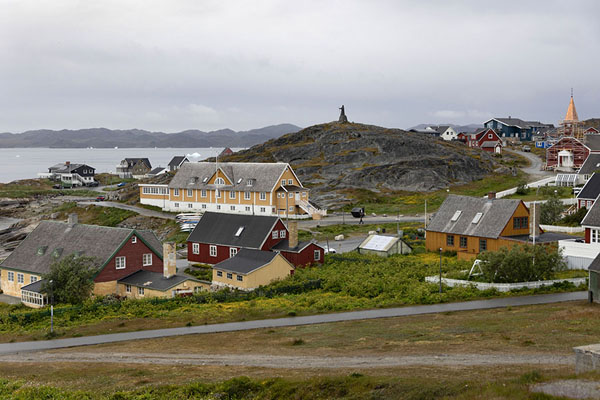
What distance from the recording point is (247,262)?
49719 mm

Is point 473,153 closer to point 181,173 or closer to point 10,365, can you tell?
point 181,173

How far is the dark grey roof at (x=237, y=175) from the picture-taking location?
3457 inches

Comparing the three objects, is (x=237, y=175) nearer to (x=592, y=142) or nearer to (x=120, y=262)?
(x=120, y=262)

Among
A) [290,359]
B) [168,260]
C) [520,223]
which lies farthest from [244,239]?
[290,359]

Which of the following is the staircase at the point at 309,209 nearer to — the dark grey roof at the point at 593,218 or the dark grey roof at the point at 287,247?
the dark grey roof at the point at 287,247

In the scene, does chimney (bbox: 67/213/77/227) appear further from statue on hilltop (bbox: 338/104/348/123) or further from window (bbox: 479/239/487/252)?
statue on hilltop (bbox: 338/104/348/123)

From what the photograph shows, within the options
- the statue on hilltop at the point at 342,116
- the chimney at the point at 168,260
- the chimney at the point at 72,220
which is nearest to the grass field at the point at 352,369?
the chimney at the point at 168,260

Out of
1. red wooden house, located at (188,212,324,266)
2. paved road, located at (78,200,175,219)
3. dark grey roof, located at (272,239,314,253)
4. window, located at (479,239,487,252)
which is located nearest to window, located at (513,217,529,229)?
window, located at (479,239,487,252)

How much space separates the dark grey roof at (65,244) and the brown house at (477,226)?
27.0m

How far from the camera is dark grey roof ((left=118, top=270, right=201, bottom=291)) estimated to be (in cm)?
4510

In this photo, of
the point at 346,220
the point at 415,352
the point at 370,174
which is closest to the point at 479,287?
the point at 415,352

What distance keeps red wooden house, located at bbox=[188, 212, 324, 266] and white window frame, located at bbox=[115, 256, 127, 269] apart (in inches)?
445

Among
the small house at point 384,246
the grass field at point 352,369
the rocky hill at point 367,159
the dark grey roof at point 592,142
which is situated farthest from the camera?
the dark grey roof at point 592,142

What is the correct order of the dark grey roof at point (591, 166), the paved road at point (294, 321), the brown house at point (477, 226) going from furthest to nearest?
the dark grey roof at point (591, 166) → the brown house at point (477, 226) → the paved road at point (294, 321)
